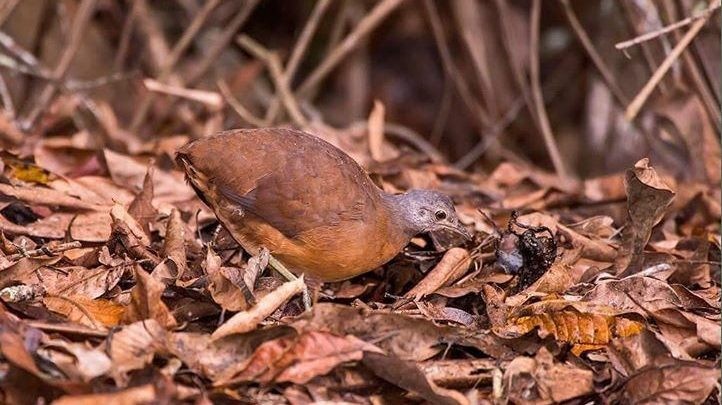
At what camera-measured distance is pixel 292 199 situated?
3.74m

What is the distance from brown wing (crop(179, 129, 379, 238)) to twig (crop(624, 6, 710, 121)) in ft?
4.60

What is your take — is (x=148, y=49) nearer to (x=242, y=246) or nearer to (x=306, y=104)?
(x=306, y=104)

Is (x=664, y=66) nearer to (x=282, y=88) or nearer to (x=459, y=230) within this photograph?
(x=459, y=230)

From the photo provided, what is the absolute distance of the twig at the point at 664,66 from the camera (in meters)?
4.52

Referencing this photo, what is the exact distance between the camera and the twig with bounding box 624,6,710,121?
14.8 ft

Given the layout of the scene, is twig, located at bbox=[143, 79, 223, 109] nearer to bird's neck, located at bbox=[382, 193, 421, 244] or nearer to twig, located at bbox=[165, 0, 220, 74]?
twig, located at bbox=[165, 0, 220, 74]

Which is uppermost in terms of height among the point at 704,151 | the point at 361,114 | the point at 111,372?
the point at 111,372

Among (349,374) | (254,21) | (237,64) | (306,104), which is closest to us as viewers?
(349,374)

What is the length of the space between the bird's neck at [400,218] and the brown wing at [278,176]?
0.86 ft

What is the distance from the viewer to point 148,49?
21.9 ft

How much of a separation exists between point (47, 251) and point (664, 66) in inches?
104

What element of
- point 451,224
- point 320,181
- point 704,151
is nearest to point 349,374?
point 320,181

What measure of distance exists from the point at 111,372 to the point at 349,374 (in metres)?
0.67

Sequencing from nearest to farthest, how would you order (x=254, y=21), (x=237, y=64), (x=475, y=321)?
1. (x=475, y=321)
2. (x=237, y=64)
3. (x=254, y=21)
